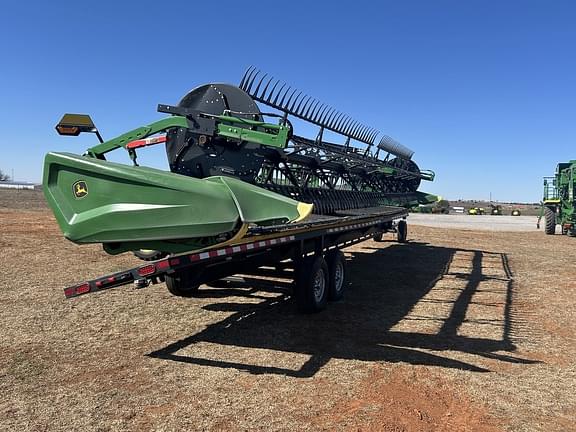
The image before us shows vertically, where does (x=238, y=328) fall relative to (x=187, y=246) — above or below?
below

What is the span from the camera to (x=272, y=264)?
259 inches

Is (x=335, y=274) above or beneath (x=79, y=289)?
beneath

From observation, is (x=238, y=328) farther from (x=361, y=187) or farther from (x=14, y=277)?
(x=361, y=187)

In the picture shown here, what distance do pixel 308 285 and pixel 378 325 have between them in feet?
3.25

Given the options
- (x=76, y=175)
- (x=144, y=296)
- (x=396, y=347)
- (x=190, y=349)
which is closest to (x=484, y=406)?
(x=396, y=347)

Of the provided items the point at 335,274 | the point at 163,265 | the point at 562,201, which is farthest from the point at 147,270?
the point at 562,201

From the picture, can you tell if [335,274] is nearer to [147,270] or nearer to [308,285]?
[308,285]

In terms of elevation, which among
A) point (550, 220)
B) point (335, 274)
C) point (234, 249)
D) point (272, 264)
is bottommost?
point (335, 274)

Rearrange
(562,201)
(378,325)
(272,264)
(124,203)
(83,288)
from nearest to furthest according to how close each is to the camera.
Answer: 1. (124,203)
2. (83,288)
3. (378,325)
4. (272,264)
5. (562,201)

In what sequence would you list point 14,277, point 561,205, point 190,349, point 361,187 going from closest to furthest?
point 190,349, point 14,277, point 361,187, point 561,205

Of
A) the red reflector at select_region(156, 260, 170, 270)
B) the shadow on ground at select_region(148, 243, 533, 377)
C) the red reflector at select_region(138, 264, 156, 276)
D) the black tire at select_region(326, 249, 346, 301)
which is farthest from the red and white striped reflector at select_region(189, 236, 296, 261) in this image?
the black tire at select_region(326, 249, 346, 301)

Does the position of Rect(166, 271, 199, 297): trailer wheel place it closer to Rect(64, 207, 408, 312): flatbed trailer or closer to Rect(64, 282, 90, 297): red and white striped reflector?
Rect(64, 207, 408, 312): flatbed trailer

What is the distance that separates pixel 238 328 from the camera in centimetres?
561

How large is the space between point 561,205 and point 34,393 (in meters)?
20.7
